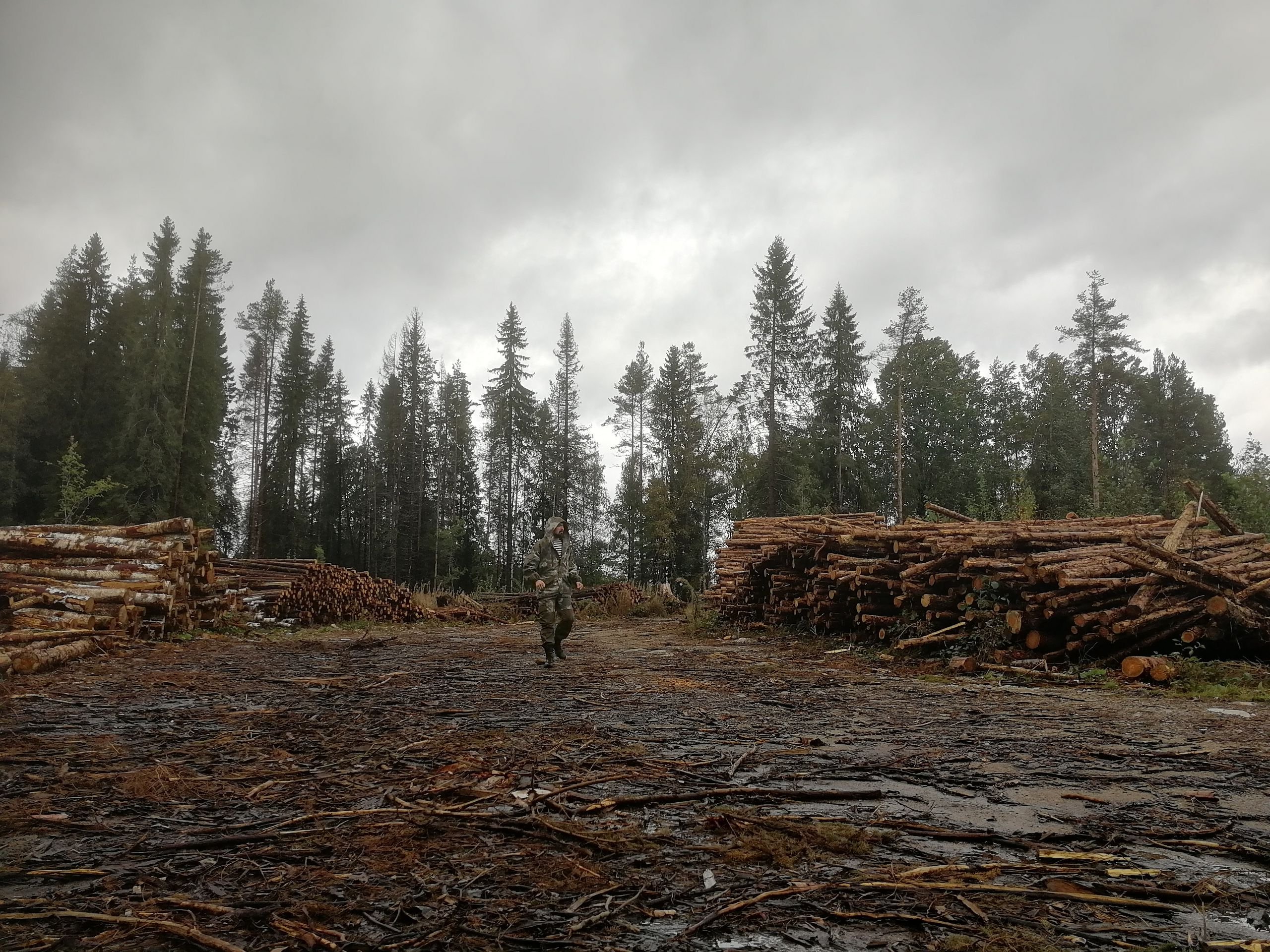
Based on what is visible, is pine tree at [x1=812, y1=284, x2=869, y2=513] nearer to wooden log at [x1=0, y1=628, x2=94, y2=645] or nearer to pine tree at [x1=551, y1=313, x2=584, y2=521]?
pine tree at [x1=551, y1=313, x2=584, y2=521]

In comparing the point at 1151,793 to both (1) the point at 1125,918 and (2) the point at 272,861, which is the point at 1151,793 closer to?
(1) the point at 1125,918

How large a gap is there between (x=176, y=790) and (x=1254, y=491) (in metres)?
36.8

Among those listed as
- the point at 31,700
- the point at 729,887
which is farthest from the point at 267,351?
the point at 729,887

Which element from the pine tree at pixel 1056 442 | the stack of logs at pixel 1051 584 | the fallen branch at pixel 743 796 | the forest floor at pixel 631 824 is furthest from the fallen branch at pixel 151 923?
the pine tree at pixel 1056 442

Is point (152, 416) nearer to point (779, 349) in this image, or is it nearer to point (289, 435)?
point (289, 435)

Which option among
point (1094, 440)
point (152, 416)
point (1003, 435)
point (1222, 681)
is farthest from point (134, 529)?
point (1003, 435)

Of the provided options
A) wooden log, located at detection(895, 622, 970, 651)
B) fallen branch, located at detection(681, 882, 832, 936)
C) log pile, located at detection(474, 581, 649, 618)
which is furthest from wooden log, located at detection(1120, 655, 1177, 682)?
log pile, located at detection(474, 581, 649, 618)

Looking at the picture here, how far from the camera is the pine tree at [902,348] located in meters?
40.0

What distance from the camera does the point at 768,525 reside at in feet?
62.6

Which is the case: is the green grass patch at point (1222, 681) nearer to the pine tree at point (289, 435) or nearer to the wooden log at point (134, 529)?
the wooden log at point (134, 529)

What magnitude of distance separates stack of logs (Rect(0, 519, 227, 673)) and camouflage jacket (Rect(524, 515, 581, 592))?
566 cm

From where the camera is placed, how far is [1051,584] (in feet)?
28.5

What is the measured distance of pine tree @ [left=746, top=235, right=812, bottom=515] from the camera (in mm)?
40125

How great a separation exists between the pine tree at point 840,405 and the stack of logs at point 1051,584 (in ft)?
93.9
